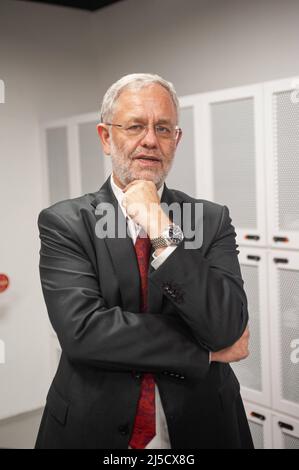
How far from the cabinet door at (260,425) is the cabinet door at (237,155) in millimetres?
702

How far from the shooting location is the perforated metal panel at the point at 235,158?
2111 mm

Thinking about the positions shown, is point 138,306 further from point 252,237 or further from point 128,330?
point 252,237

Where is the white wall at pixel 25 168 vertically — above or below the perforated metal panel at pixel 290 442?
above

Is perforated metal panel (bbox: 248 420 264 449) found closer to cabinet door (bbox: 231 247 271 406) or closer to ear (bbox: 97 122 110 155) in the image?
cabinet door (bbox: 231 247 271 406)

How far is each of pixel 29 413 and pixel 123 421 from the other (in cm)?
225

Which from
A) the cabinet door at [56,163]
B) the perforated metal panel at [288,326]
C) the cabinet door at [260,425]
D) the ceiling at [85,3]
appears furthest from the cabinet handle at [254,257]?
the ceiling at [85,3]

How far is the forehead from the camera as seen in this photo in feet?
3.90

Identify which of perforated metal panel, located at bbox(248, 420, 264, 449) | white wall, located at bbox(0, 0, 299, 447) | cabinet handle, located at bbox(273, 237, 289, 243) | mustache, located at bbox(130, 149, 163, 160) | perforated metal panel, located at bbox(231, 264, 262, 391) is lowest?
perforated metal panel, located at bbox(248, 420, 264, 449)

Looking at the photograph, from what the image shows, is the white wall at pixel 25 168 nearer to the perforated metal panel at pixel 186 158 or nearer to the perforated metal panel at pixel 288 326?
the perforated metal panel at pixel 186 158

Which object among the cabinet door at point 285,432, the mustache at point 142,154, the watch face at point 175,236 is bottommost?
the cabinet door at point 285,432

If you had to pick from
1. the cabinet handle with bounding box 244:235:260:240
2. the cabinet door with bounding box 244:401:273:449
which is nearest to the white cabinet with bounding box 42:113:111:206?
the cabinet handle with bounding box 244:235:260:240

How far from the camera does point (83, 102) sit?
341 centimetres

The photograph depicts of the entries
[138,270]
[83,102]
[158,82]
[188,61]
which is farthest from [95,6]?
[138,270]

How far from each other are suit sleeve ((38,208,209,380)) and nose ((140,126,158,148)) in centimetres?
26
